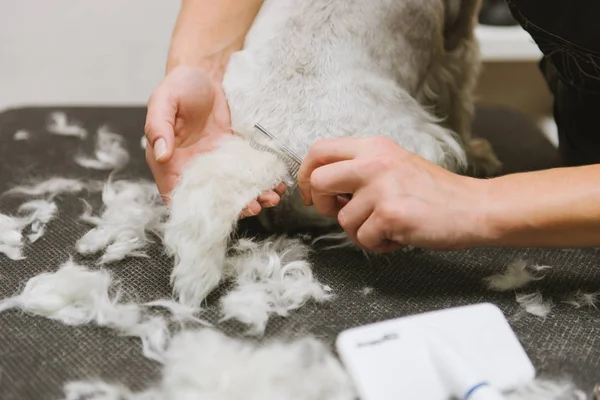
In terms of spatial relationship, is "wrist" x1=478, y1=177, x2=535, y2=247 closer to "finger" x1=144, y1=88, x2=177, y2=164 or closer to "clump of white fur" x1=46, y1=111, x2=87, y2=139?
"finger" x1=144, y1=88, x2=177, y2=164

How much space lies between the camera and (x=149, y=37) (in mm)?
1479

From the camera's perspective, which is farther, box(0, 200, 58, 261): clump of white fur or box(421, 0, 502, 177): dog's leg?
box(421, 0, 502, 177): dog's leg

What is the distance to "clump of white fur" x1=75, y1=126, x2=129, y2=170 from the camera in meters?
0.98

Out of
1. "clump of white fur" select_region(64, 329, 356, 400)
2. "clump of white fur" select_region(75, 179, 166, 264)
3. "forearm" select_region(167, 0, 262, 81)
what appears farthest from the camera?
"forearm" select_region(167, 0, 262, 81)

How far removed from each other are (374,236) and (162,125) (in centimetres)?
26

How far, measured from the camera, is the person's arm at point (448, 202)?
56 cm

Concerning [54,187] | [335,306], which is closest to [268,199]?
[335,306]

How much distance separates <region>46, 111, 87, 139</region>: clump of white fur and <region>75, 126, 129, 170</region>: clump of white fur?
0.05 meters

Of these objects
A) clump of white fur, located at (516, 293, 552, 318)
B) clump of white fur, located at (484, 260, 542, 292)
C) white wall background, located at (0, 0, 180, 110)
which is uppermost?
clump of white fur, located at (516, 293, 552, 318)

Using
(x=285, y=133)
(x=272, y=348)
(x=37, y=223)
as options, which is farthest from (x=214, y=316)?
(x=37, y=223)

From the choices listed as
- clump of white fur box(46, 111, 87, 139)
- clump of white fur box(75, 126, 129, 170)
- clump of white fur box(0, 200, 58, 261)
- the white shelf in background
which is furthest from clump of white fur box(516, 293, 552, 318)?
the white shelf in background

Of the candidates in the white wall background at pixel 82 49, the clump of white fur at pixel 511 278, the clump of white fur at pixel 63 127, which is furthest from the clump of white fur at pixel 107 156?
the clump of white fur at pixel 511 278

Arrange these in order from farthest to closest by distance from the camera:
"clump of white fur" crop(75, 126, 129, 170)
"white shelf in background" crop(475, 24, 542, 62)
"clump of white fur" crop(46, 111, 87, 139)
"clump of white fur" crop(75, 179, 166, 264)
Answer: "white shelf in background" crop(475, 24, 542, 62) < "clump of white fur" crop(46, 111, 87, 139) < "clump of white fur" crop(75, 126, 129, 170) < "clump of white fur" crop(75, 179, 166, 264)

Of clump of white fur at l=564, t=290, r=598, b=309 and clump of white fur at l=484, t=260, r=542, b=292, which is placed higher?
clump of white fur at l=564, t=290, r=598, b=309
